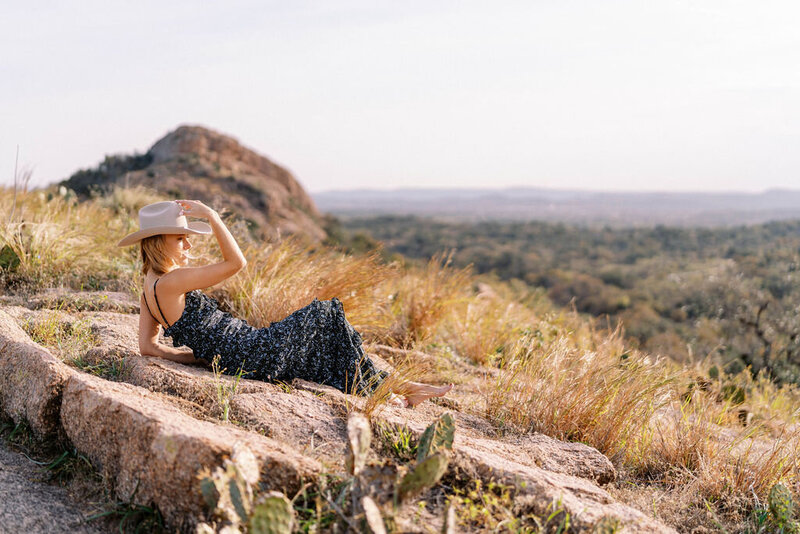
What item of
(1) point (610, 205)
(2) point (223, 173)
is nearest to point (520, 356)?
(2) point (223, 173)

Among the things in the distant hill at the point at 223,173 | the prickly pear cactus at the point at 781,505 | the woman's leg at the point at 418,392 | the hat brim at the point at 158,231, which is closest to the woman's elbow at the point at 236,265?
the hat brim at the point at 158,231

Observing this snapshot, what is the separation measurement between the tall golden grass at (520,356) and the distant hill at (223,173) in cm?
976

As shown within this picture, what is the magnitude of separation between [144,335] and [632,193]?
151 meters

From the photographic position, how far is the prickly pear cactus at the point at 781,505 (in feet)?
9.57

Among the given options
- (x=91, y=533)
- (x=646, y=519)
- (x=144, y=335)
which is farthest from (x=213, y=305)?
(x=646, y=519)

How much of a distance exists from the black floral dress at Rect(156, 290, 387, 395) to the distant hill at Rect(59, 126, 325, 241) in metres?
13.1

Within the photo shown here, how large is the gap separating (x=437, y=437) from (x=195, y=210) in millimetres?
1926

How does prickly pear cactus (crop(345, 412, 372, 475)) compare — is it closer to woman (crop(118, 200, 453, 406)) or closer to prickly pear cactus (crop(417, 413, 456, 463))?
prickly pear cactus (crop(417, 413, 456, 463))

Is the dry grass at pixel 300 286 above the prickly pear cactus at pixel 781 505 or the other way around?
above

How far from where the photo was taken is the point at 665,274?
115 ft

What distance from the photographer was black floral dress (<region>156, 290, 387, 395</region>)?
139 inches

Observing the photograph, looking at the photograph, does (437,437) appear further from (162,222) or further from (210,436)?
(162,222)

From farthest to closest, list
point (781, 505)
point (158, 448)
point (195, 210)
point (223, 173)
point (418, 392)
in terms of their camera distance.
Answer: point (223, 173), point (418, 392), point (195, 210), point (781, 505), point (158, 448)

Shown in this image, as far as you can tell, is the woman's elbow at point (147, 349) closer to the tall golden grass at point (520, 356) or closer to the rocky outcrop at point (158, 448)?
the rocky outcrop at point (158, 448)
